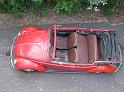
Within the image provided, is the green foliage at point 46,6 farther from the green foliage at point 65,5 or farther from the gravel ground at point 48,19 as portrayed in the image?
the gravel ground at point 48,19

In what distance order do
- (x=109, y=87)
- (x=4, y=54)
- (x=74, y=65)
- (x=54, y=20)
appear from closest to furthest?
1. (x=74, y=65)
2. (x=109, y=87)
3. (x=4, y=54)
4. (x=54, y=20)

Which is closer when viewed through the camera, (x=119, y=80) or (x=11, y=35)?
(x=119, y=80)

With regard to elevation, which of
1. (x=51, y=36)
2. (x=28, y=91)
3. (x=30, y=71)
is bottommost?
(x=28, y=91)

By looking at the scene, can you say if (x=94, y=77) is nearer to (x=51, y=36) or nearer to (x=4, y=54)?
(x=51, y=36)

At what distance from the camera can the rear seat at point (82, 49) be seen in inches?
339

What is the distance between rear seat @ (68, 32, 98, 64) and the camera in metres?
8.61

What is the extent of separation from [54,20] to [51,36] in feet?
5.18

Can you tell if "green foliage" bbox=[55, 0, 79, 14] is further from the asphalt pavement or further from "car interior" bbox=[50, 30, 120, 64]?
the asphalt pavement

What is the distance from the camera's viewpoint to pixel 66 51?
29.6ft

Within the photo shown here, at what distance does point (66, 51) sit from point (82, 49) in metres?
0.53

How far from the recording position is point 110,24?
410 inches

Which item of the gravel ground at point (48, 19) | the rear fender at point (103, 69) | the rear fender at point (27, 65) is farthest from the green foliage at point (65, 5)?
the rear fender at point (103, 69)

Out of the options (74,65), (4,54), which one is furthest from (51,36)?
(4,54)

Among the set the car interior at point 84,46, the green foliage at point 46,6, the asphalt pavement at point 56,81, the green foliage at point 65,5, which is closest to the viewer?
the car interior at point 84,46
